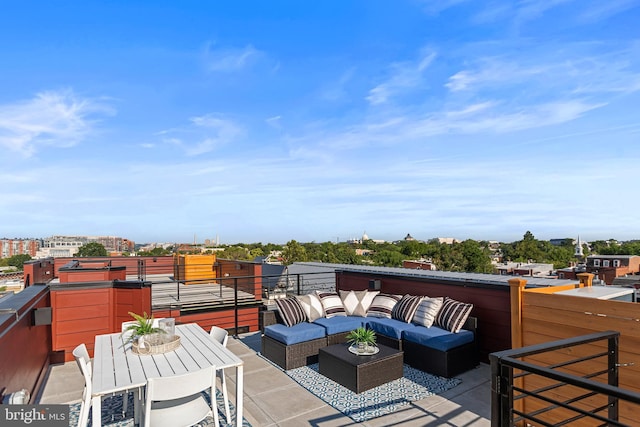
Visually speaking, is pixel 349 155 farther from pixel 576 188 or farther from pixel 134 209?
pixel 134 209

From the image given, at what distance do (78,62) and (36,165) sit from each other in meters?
6.06

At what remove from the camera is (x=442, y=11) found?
292 inches

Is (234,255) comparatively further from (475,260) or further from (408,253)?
(408,253)

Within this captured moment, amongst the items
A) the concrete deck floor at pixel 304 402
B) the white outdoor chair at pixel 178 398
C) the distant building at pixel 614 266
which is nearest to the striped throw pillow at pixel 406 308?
the concrete deck floor at pixel 304 402

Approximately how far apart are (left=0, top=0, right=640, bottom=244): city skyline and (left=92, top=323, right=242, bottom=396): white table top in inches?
273

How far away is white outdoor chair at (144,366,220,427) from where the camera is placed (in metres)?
2.30

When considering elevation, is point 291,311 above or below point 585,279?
below

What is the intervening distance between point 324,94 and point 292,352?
26.2 ft

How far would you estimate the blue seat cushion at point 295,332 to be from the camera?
477 centimetres

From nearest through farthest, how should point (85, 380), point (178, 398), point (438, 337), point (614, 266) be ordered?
point (178, 398)
point (85, 380)
point (438, 337)
point (614, 266)

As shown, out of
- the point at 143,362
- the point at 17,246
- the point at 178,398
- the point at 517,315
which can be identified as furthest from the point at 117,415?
the point at 17,246

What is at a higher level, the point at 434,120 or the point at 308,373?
the point at 434,120

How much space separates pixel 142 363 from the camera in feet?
9.13

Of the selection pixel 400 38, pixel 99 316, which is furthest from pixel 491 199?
pixel 99 316
